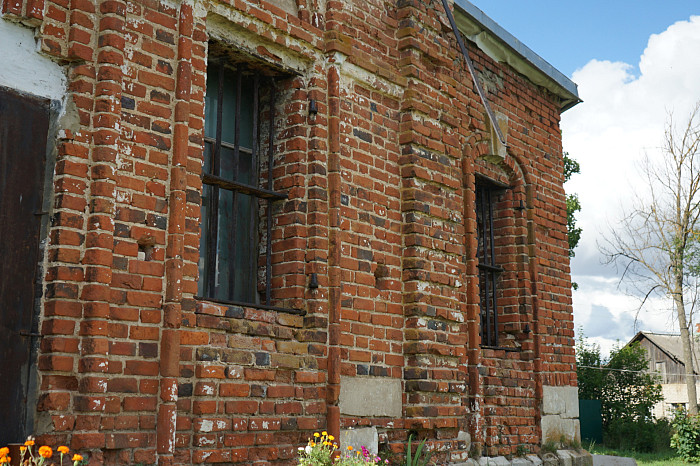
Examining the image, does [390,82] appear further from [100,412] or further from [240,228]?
[100,412]

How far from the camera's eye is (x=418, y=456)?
5051 millimetres

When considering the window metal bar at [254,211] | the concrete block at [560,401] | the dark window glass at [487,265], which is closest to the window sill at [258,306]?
the window metal bar at [254,211]

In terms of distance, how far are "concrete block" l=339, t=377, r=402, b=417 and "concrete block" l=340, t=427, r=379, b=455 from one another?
12cm

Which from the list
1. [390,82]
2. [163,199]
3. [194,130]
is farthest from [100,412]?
[390,82]

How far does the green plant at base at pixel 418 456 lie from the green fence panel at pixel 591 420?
1266 cm

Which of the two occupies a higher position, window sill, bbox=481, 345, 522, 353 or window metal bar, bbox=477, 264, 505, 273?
window metal bar, bbox=477, 264, 505, 273

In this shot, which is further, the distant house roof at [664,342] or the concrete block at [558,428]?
the distant house roof at [664,342]

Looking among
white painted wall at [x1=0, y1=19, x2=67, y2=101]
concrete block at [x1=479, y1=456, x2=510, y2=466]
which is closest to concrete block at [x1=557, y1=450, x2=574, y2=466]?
concrete block at [x1=479, y1=456, x2=510, y2=466]

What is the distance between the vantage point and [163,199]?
4008mm

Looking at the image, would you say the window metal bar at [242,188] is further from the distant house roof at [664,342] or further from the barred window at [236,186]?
the distant house roof at [664,342]

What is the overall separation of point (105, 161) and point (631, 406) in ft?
55.4

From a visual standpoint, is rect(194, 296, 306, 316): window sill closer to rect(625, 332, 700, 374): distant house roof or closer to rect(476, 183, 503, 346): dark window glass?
rect(476, 183, 503, 346): dark window glass

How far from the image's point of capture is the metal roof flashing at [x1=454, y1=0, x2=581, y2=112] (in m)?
7.09

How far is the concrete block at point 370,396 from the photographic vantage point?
4.93 m
